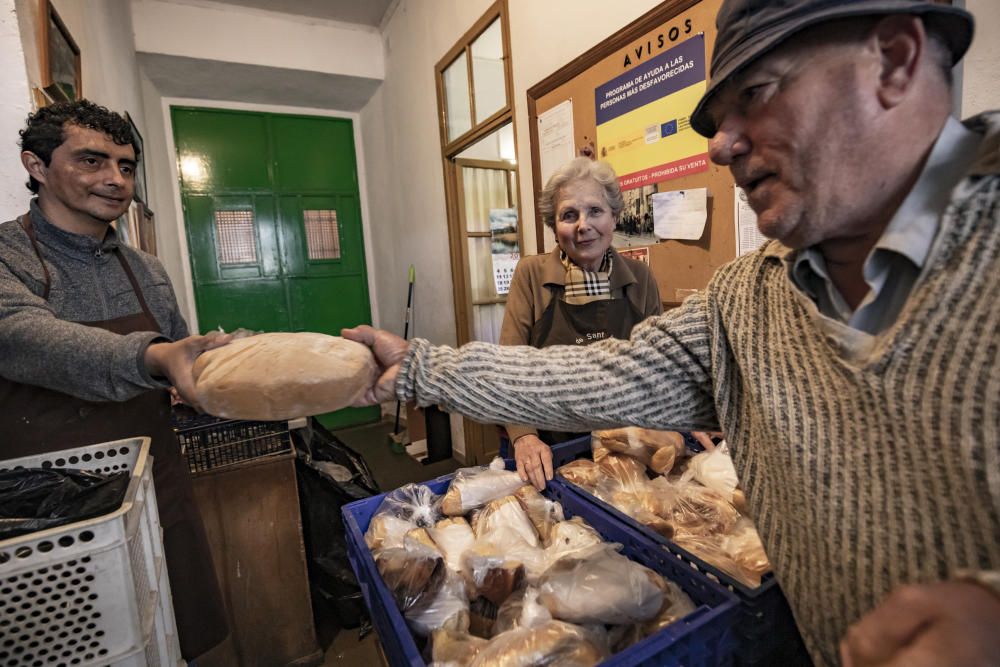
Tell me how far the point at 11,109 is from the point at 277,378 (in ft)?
4.69

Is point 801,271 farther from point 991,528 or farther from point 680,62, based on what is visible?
point 680,62

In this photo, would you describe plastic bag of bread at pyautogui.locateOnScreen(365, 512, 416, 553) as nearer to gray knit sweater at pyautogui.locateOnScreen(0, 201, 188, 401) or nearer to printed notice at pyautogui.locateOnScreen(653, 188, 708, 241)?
gray knit sweater at pyautogui.locateOnScreen(0, 201, 188, 401)

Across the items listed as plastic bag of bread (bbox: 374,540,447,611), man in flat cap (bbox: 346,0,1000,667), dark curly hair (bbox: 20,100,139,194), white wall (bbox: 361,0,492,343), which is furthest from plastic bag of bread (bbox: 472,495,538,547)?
white wall (bbox: 361,0,492,343)

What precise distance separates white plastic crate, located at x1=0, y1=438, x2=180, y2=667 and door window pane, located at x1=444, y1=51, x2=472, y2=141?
280 cm

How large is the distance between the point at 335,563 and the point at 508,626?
1.38 meters

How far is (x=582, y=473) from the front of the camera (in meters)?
1.14

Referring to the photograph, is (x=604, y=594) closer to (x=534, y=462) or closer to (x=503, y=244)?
(x=534, y=462)

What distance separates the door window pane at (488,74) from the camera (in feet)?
8.66

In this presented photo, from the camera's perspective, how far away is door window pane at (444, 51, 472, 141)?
298 centimetres

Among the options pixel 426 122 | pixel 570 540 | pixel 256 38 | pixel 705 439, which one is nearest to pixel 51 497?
pixel 570 540

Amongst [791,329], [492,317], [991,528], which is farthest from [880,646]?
[492,317]

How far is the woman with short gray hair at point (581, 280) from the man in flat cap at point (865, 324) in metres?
0.82

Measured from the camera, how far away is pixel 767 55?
22.0 inches

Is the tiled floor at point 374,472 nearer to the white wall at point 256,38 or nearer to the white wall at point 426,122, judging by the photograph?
the white wall at point 426,122
